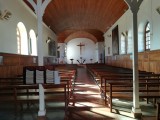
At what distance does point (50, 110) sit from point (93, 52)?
27194 millimetres

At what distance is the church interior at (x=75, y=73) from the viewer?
499 centimetres

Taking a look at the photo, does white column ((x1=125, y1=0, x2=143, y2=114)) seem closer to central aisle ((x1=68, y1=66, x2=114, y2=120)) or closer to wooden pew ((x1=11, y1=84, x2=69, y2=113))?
central aisle ((x1=68, y1=66, x2=114, y2=120))

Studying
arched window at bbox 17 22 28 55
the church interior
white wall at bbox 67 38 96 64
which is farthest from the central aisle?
white wall at bbox 67 38 96 64

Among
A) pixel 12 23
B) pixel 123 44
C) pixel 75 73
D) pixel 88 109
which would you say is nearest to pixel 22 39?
pixel 12 23

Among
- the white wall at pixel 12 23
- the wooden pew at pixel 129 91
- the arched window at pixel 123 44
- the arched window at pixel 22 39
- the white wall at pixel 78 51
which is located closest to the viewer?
the wooden pew at pixel 129 91

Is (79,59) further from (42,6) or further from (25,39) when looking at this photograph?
(42,6)

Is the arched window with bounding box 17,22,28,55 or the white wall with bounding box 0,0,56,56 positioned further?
the arched window with bounding box 17,22,28,55

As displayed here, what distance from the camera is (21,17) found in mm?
10406

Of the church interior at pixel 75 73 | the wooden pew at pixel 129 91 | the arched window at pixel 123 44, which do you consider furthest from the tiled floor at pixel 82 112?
the arched window at pixel 123 44

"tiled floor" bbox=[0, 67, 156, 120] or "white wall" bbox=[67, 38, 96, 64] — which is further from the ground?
"white wall" bbox=[67, 38, 96, 64]

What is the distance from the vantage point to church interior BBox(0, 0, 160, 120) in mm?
4992

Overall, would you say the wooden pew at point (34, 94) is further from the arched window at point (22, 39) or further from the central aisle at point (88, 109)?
the arched window at point (22, 39)

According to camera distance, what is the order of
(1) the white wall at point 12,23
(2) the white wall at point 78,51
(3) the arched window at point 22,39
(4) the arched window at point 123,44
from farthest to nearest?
(2) the white wall at point 78,51
(4) the arched window at point 123,44
(3) the arched window at point 22,39
(1) the white wall at point 12,23

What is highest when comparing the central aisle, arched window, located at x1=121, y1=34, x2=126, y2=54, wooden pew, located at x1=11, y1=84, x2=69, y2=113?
arched window, located at x1=121, y1=34, x2=126, y2=54
